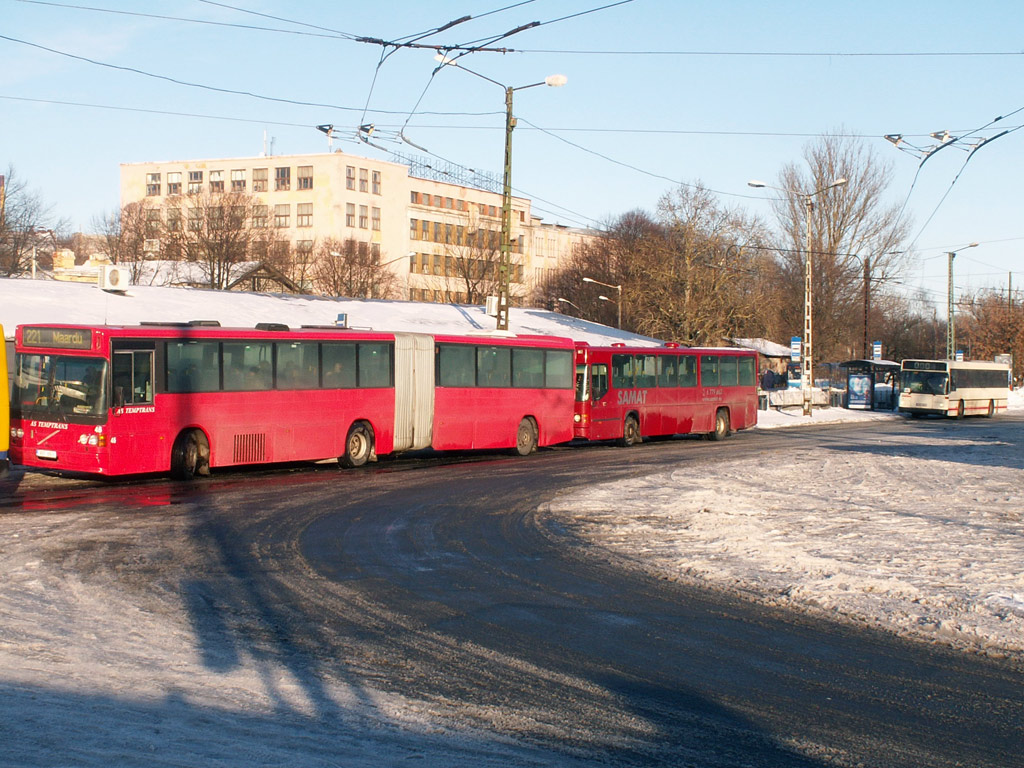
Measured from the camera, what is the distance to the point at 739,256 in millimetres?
55906

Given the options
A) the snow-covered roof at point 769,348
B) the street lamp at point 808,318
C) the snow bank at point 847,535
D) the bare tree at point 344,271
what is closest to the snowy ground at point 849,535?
the snow bank at point 847,535

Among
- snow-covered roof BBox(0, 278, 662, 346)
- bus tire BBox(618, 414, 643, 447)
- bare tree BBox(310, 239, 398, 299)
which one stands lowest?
bus tire BBox(618, 414, 643, 447)

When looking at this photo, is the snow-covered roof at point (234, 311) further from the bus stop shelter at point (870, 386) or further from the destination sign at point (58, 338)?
the bus stop shelter at point (870, 386)

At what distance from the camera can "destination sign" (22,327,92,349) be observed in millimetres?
17766

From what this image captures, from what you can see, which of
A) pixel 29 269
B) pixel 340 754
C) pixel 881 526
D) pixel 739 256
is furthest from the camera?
pixel 29 269

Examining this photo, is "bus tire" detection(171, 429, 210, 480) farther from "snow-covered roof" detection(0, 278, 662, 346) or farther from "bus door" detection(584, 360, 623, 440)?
"bus door" detection(584, 360, 623, 440)

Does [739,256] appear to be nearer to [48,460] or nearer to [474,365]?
[474,365]

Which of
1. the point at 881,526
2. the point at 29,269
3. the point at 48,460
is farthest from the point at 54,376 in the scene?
the point at 29,269

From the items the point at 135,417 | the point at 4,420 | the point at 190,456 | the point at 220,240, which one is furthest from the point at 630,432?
the point at 220,240

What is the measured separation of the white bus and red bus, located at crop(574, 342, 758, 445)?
1907 centimetres

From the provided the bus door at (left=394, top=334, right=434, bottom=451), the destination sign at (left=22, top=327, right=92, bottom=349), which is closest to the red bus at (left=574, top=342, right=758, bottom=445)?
the bus door at (left=394, top=334, right=434, bottom=451)

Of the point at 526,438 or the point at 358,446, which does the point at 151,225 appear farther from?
the point at 358,446

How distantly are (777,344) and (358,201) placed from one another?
132 ft

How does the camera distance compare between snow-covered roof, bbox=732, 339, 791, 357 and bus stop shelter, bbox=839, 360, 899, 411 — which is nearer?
bus stop shelter, bbox=839, 360, 899, 411
